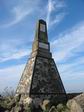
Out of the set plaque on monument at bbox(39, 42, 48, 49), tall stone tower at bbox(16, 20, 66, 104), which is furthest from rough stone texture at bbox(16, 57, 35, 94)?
plaque on monument at bbox(39, 42, 48, 49)

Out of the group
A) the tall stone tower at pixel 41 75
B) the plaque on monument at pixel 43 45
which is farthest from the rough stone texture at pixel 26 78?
the plaque on monument at pixel 43 45

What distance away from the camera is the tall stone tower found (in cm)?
1619

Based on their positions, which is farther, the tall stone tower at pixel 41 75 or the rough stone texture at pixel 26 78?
the rough stone texture at pixel 26 78

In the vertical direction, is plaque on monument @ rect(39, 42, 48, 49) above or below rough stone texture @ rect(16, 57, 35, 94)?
above

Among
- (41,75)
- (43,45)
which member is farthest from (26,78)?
(43,45)

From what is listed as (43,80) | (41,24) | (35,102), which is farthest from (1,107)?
(41,24)

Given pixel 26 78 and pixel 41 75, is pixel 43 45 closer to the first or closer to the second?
pixel 41 75

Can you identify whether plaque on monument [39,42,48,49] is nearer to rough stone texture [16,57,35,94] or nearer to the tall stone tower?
the tall stone tower

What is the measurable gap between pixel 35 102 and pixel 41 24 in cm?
825

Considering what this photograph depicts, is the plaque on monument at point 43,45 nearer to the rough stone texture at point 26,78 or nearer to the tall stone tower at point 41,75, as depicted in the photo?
the tall stone tower at point 41,75

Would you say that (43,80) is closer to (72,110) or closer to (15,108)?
(15,108)

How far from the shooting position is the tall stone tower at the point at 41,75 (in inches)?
637

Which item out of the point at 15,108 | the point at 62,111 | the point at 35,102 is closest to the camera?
the point at 62,111

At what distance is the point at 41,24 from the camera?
20.1 meters
